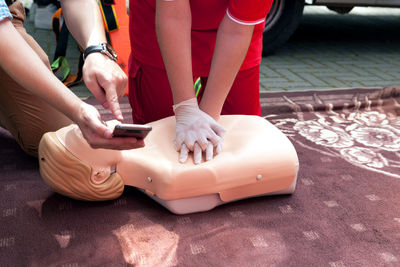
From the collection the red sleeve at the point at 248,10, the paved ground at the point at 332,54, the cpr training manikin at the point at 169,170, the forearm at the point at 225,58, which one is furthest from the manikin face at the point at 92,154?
the paved ground at the point at 332,54

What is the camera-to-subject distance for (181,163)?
1.30 m

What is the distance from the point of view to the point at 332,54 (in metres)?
3.63

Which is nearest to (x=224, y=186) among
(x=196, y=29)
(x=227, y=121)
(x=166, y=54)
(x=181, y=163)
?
(x=181, y=163)

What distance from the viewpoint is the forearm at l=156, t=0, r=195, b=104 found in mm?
1284

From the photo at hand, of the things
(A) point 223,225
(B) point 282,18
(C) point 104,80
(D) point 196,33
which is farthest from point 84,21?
(B) point 282,18

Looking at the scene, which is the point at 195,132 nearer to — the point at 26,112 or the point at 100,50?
the point at 100,50

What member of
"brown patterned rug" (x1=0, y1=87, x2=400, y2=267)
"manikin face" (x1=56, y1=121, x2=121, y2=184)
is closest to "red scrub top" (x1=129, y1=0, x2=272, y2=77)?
"manikin face" (x1=56, y1=121, x2=121, y2=184)

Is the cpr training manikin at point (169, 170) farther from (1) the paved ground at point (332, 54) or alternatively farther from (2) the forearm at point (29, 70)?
(1) the paved ground at point (332, 54)

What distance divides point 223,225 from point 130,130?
47cm

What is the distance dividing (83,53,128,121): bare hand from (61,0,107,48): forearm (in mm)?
100

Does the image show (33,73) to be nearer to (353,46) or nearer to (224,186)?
(224,186)

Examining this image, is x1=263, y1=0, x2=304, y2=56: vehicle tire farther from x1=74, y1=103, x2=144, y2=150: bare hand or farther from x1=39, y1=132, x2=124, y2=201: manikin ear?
x1=74, y1=103, x2=144, y2=150: bare hand

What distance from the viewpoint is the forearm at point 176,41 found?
1284mm

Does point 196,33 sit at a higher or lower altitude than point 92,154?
higher
